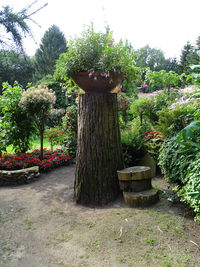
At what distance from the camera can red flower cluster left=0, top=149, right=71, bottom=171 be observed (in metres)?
5.15

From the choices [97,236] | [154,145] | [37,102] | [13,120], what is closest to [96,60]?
[97,236]

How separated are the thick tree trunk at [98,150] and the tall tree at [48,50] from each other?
21426 mm

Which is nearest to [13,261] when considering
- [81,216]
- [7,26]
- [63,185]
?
[81,216]

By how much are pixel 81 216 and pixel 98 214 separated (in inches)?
9.0

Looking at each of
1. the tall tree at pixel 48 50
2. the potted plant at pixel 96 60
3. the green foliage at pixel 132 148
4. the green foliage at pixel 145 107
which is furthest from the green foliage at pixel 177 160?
the tall tree at pixel 48 50

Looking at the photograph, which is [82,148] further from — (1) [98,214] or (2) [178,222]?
(2) [178,222]

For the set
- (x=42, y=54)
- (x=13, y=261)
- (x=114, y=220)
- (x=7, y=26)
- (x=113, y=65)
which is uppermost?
(x=42, y=54)

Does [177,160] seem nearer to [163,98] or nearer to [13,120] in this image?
[163,98]

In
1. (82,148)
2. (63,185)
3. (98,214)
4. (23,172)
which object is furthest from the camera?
(23,172)

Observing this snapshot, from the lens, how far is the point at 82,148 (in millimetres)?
3162

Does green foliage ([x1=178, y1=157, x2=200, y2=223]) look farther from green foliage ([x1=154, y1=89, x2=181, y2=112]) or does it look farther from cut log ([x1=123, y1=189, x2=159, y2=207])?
green foliage ([x1=154, y1=89, x2=181, y2=112])

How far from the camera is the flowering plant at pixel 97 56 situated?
9.32ft

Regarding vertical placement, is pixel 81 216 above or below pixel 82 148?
below

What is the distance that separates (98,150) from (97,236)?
119cm
